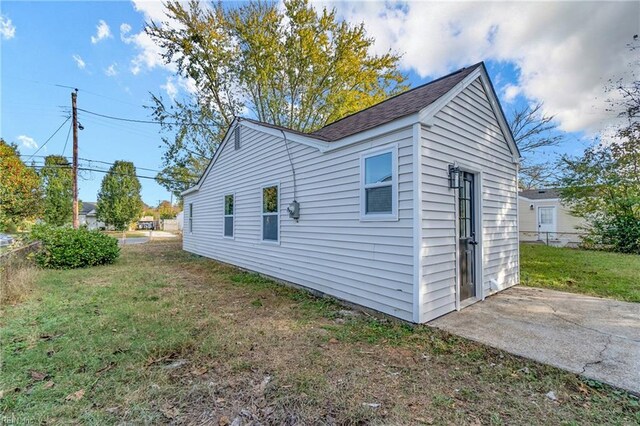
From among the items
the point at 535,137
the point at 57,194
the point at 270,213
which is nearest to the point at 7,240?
the point at 270,213

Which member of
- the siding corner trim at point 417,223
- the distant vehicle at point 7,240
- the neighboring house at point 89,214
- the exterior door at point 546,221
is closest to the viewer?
the siding corner trim at point 417,223

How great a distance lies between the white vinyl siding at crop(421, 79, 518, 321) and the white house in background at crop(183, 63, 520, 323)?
0.06 ft

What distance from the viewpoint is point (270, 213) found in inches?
267

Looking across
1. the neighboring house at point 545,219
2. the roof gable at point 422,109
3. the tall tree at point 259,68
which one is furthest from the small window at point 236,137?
the neighboring house at point 545,219

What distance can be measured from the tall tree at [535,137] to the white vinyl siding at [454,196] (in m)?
11.9

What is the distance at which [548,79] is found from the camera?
11.9 meters

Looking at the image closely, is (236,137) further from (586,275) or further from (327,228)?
(586,275)

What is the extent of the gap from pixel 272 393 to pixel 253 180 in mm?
5848

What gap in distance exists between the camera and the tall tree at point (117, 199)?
93.2ft

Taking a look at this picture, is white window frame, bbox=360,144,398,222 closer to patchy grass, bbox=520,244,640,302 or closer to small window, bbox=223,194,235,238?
patchy grass, bbox=520,244,640,302

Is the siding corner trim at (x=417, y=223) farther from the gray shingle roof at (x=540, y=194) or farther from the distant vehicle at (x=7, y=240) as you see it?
the gray shingle roof at (x=540, y=194)

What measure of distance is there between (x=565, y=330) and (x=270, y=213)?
5.61 meters

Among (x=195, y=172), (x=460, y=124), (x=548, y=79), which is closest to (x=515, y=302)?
(x=460, y=124)

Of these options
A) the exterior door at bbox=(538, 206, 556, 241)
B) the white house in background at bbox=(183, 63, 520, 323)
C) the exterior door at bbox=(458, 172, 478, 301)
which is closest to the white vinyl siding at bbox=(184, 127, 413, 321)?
the white house in background at bbox=(183, 63, 520, 323)
